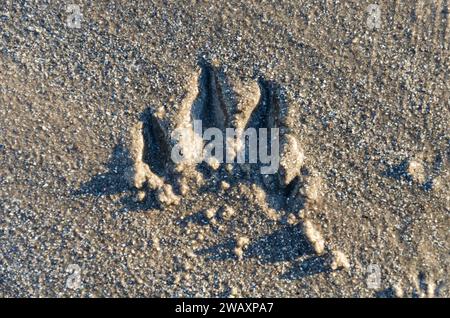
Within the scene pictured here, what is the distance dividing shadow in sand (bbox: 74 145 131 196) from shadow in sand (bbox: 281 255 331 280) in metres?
1.19

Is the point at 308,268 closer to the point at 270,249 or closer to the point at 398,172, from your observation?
the point at 270,249

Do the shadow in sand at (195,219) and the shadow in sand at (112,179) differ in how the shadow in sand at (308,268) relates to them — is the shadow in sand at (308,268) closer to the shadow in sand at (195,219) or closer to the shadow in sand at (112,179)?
the shadow in sand at (195,219)

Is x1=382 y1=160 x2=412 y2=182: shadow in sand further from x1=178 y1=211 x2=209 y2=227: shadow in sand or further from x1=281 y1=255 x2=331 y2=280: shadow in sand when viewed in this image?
x1=178 y1=211 x2=209 y2=227: shadow in sand

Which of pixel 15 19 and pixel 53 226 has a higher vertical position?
pixel 15 19

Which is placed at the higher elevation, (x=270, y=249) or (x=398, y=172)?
(x=398, y=172)

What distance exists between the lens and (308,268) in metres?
2.70

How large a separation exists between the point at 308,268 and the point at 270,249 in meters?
0.27

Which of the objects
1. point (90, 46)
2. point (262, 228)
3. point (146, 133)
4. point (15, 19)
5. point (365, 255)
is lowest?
point (365, 255)

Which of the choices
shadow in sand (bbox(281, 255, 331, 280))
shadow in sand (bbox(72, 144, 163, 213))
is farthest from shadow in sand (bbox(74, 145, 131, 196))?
shadow in sand (bbox(281, 255, 331, 280))

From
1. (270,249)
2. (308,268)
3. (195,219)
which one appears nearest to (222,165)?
(195,219)

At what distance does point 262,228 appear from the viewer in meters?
2.71

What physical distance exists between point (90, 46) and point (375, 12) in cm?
187
